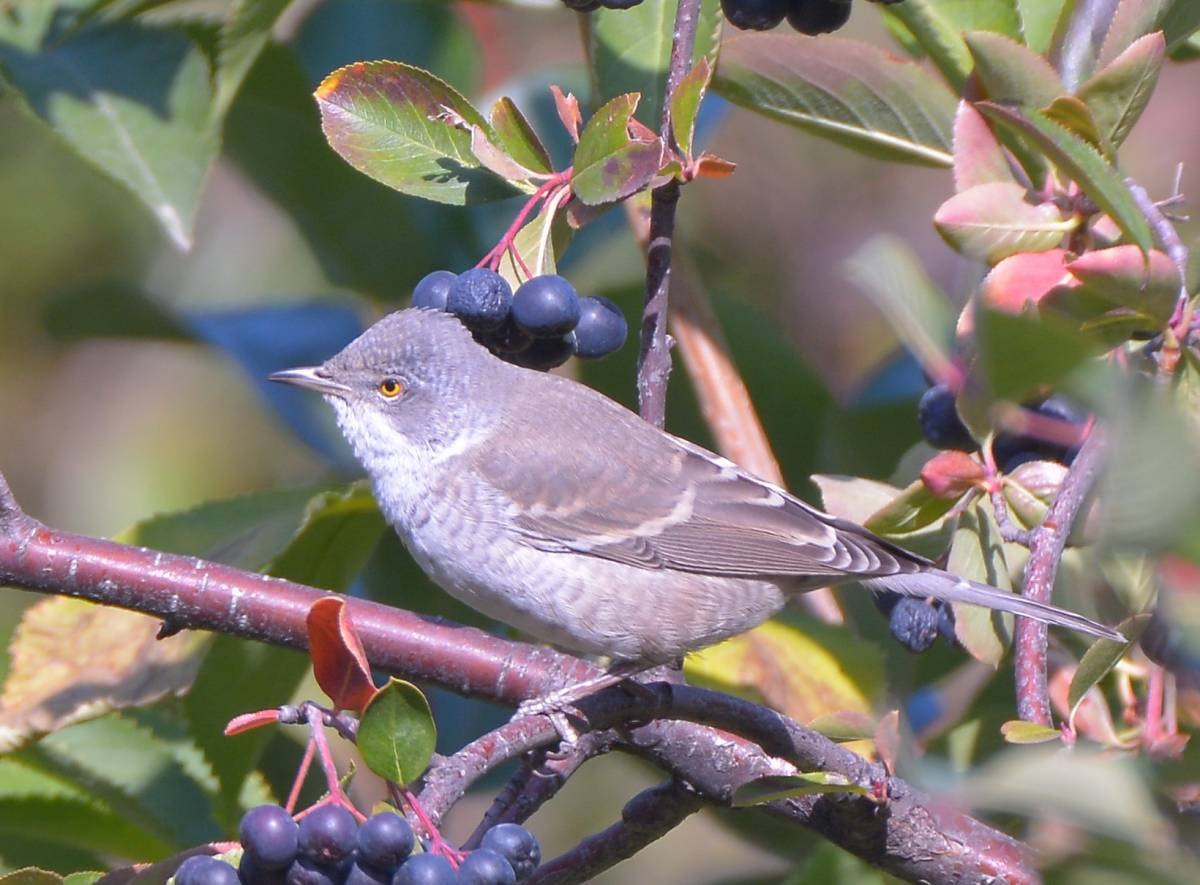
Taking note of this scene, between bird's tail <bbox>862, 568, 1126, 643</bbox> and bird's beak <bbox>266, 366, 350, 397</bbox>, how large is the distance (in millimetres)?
1442

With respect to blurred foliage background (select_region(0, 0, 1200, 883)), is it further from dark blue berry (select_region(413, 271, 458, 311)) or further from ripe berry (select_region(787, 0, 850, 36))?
dark blue berry (select_region(413, 271, 458, 311))

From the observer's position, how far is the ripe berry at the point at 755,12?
246 centimetres

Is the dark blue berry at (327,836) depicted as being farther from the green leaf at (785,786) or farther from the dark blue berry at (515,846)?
the green leaf at (785,786)

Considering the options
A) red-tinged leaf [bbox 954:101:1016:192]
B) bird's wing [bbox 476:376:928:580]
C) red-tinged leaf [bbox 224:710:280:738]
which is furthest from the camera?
bird's wing [bbox 476:376:928:580]

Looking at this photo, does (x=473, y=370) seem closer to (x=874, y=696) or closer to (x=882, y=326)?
(x=874, y=696)

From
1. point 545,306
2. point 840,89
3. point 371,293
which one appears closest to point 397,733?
point 545,306

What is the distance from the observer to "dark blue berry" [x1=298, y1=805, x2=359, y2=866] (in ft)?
A: 5.32

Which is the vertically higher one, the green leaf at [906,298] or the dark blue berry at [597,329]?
the green leaf at [906,298]

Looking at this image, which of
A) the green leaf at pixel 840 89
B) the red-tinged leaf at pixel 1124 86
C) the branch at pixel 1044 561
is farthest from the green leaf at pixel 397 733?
the green leaf at pixel 840 89

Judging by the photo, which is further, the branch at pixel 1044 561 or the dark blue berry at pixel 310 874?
the branch at pixel 1044 561

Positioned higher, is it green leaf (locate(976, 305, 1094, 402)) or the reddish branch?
green leaf (locate(976, 305, 1094, 402))

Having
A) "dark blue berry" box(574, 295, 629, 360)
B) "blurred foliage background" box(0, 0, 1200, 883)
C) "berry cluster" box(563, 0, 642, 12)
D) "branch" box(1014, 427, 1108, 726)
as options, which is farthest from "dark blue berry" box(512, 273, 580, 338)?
"blurred foliage background" box(0, 0, 1200, 883)

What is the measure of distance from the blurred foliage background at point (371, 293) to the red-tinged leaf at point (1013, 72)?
73cm

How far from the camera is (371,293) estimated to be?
371 centimetres
